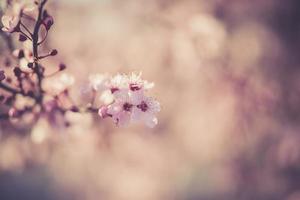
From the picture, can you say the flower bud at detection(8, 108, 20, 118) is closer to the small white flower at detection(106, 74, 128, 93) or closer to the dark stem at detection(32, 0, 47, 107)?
the dark stem at detection(32, 0, 47, 107)

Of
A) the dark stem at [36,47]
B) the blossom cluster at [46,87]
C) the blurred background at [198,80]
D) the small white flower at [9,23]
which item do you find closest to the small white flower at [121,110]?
the blossom cluster at [46,87]

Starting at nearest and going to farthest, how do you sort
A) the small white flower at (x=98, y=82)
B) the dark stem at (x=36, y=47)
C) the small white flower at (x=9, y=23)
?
the dark stem at (x=36, y=47) < the small white flower at (x=9, y=23) < the small white flower at (x=98, y=82)

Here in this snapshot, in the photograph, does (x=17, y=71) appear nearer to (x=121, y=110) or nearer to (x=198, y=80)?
(x=121, y=110)

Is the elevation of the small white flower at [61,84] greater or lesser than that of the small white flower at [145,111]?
greater

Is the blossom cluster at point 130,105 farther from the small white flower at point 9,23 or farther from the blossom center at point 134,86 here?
the small white flower at point 9,23

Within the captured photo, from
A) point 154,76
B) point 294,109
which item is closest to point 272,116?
point 294,109

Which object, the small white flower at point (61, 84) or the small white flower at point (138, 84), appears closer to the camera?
the small white flower at point (138, 84)

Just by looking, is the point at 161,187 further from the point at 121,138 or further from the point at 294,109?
the point at 294,109
